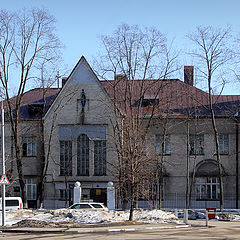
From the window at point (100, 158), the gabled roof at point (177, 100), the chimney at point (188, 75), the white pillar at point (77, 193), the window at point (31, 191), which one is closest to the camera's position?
the white pillar at point (77, 193)

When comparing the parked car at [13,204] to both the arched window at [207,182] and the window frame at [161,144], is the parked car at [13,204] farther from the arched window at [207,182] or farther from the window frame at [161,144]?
the arched window at [207,182]

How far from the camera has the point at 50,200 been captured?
143ft

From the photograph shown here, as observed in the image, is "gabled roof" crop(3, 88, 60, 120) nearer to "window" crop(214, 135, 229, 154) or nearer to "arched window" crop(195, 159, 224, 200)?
"arched window" crop(195, 159, 224, 200)

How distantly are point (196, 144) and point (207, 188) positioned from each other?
403 cm

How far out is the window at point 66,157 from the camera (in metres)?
43.5

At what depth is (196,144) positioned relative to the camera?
4428cm

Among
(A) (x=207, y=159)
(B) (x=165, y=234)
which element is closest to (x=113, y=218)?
(B) (x=165, y=234)

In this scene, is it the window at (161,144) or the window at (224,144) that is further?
the window at (161,144)

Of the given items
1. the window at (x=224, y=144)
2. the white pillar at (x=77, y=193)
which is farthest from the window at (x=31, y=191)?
the window at (x=224, y=144)

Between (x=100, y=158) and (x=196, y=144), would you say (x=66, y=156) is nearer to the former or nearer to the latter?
(x=100, y=158)

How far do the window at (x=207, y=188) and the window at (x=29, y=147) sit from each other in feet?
50.0

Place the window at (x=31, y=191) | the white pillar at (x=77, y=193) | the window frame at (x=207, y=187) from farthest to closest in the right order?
the window at (x=31, y=191)
the window frame at (x=207, y=187)
the white pillar at (x=77, y=193)

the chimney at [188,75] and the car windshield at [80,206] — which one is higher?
the chimney at [188,75]

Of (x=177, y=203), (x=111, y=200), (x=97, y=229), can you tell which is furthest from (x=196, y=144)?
(x=97, y=229)
